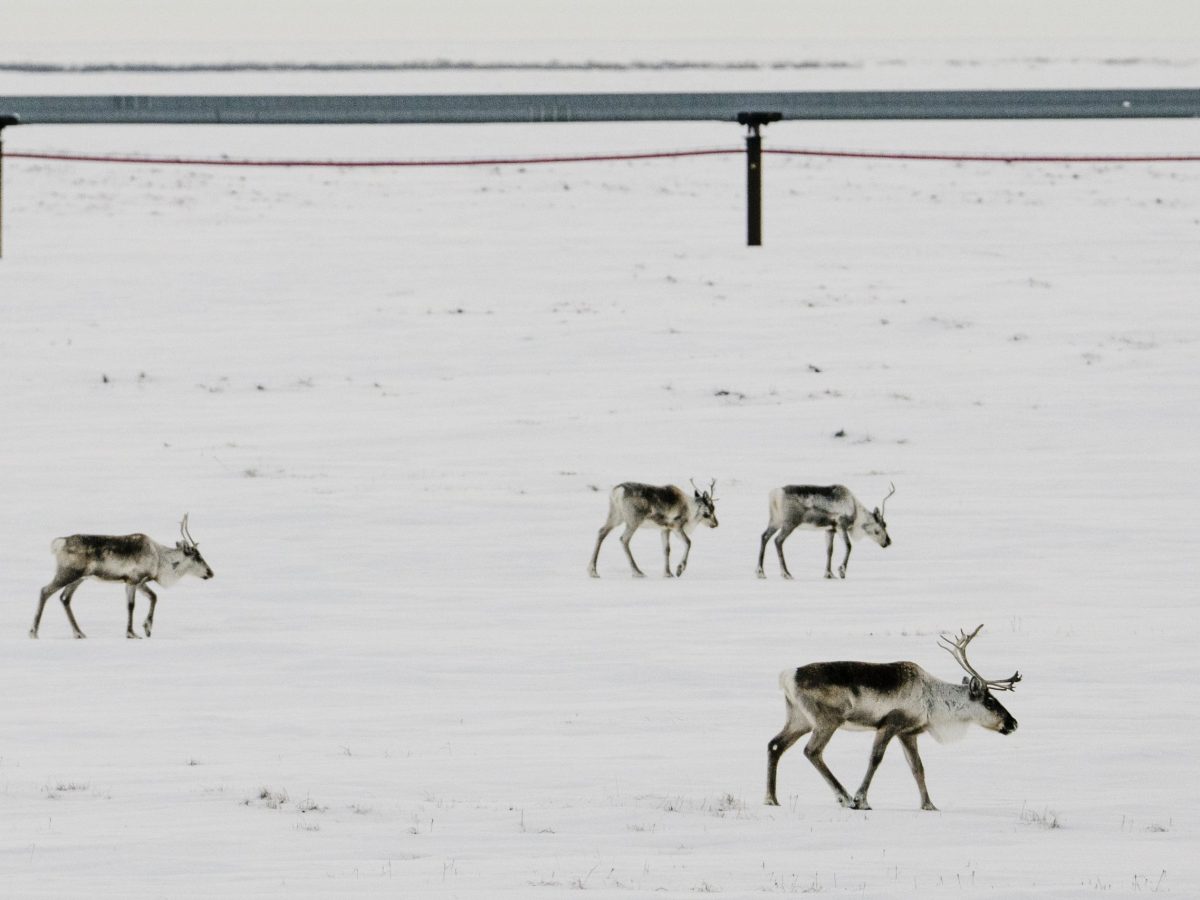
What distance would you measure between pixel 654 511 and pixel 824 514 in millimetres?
1387

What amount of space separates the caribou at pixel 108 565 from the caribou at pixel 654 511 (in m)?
3.70

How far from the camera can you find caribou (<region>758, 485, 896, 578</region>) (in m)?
16.9

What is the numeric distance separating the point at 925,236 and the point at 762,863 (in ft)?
89.3

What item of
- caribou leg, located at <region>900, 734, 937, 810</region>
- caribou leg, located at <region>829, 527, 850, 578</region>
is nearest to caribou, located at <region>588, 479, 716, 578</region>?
caribou leg, located at <region>829, 527, 850, 578</region>

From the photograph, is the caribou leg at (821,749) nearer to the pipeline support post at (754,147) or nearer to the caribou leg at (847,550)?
the caribou leg at (847,550)

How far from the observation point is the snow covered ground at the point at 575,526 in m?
9.33

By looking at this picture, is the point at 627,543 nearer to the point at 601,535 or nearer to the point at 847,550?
the point at 601,535

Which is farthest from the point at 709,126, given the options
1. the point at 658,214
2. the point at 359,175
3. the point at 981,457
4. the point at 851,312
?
the point at 981,457

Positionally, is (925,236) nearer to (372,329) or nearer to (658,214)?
(658,214)

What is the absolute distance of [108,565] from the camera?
14.3 metres

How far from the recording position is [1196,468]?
2042 cm

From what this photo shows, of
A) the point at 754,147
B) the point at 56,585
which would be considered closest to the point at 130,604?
the point at 56,585

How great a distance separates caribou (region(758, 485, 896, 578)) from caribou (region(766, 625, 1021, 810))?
21.7 ft

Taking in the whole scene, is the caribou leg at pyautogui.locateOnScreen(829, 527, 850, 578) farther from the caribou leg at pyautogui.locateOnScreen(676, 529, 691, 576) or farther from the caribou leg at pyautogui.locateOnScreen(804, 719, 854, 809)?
the caribou leg at pyautogui.locateOnScreen(804, 719, 854, 809)
